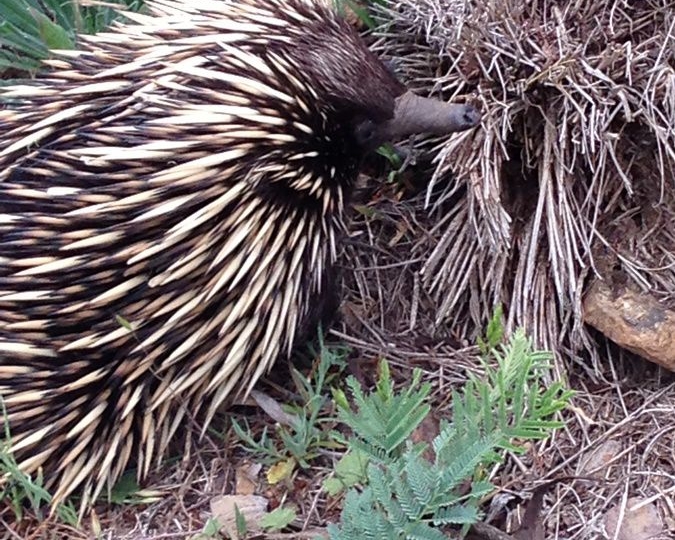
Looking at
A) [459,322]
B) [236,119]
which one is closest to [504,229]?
[459,322]

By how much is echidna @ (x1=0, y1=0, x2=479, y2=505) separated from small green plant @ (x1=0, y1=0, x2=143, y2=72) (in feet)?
1.19

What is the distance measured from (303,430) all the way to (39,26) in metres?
1.12

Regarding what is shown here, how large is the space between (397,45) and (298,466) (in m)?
0.99

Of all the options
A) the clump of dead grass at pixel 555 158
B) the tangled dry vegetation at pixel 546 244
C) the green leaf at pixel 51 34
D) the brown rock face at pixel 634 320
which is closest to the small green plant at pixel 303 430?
the tangled dry vegetation at pixel 546 244

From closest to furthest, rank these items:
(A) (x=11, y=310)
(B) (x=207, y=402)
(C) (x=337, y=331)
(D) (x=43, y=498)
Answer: (A) (x=11, y=310) → (D) (x=43, y=498) → (B) (x=207, y=402) → (C) (x=337, y=331)

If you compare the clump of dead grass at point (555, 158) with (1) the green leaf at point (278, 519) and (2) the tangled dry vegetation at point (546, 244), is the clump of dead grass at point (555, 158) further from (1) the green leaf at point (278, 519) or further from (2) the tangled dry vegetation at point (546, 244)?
(1) the green leaf at point (278, 519)

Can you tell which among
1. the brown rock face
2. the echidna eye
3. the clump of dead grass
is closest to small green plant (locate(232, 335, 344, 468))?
the clump of dead grass

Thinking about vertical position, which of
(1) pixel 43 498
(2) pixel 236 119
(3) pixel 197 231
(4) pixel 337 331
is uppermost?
(2) pixel 236 119

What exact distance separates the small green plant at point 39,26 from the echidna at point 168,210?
36cm

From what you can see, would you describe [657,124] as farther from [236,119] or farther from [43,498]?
[43,498]

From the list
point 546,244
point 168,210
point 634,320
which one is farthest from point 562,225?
point 168,210

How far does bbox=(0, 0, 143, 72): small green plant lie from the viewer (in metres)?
2.44

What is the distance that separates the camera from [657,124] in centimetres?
205

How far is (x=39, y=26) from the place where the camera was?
94.7 inches
